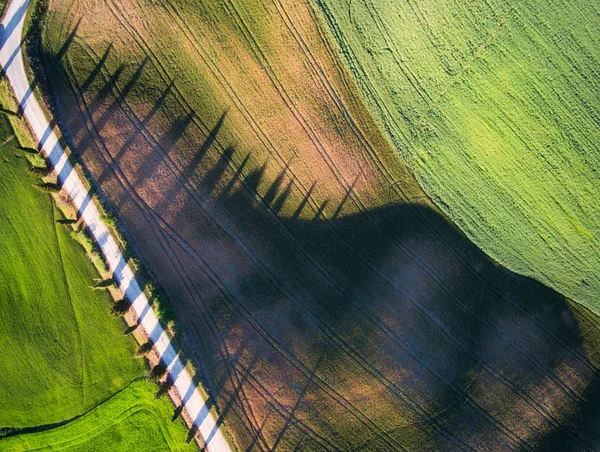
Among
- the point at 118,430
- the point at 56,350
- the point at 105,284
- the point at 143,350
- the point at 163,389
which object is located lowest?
the point at 118,430

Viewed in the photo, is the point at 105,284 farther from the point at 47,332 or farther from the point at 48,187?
the point at 48,187

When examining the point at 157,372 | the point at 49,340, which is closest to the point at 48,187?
the point at 49,340

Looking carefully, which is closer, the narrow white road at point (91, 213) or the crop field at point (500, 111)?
the crop field at point (500, 111)

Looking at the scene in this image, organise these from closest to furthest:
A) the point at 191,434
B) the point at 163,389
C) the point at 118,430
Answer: the point at 163,389
the point at 191,434
the point at 118,430

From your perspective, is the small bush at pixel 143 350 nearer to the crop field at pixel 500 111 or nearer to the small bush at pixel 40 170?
the small bush at pixel 40 170

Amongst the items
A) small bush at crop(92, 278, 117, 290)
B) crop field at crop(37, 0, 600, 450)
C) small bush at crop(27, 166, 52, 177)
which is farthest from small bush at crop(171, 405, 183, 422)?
small bush at crop(27, 166, 52, 177)

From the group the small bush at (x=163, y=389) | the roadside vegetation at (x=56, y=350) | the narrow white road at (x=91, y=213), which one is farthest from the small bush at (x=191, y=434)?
the small bush at (x=163, y=389)
